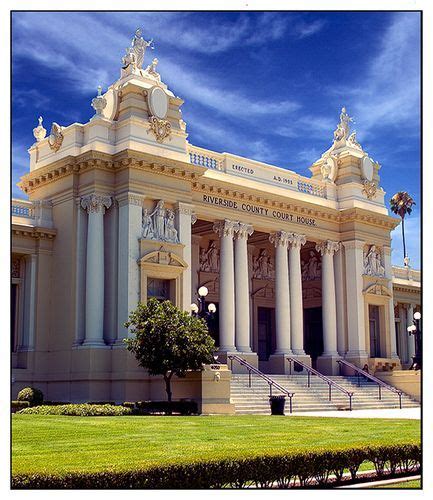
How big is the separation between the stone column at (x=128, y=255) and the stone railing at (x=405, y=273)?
2725cm

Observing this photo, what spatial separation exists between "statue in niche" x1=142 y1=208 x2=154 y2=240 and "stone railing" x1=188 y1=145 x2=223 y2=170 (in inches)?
184

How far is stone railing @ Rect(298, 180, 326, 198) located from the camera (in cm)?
4288

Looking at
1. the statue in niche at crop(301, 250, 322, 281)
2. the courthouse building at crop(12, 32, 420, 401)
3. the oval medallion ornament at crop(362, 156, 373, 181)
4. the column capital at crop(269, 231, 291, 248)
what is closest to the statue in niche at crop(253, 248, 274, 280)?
the statue in niche at crop(301, 250, 322, 281)

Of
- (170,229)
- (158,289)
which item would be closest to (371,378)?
(158,289)

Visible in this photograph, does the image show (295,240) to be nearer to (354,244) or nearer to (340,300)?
(354,244)

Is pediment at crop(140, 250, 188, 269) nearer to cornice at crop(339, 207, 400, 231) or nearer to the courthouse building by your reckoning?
the courthouse building

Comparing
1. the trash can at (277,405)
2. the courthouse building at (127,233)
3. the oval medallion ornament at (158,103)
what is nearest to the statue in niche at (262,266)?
the courthouse building at (127,233)

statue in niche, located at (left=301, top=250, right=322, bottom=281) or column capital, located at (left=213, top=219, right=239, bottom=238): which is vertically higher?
column capital, located at (left=213, top=219, right=239, bottom=238)

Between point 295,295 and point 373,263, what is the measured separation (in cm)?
609

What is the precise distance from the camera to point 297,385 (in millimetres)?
36094

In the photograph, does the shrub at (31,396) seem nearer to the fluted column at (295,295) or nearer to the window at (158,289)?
the window at (158,289)
